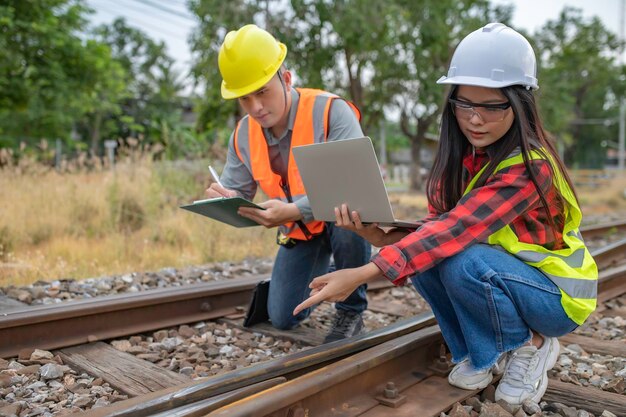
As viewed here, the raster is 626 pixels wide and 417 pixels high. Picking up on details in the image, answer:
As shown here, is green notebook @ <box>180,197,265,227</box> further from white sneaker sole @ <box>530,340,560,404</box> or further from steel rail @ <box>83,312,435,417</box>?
white sneaker sole @ <box>530,340,560,404</box>

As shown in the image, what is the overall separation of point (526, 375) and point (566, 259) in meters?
0.50

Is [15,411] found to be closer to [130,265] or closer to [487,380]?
[487,380]

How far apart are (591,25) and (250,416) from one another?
42671 millimetres

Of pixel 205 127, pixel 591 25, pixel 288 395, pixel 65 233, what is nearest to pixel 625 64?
pixel 591 25

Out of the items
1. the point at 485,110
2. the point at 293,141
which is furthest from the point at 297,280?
the point at 485,110

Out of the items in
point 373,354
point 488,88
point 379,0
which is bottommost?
point 373,354

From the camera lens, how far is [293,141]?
3.28 meters

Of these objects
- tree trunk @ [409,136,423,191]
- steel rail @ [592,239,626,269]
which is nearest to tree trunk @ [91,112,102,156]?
tree trunk @ [409,136,423,191]

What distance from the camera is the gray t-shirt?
10.7 feet

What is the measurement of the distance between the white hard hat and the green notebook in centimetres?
103

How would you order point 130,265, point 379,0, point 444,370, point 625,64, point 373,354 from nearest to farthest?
1. point 373,354
2. point 444,370
3. point 130,265
4. point 379,0
5. point 625,64

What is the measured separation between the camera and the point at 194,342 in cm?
342

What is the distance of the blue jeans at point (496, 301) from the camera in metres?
2.35

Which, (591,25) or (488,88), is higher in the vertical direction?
(591,25)
